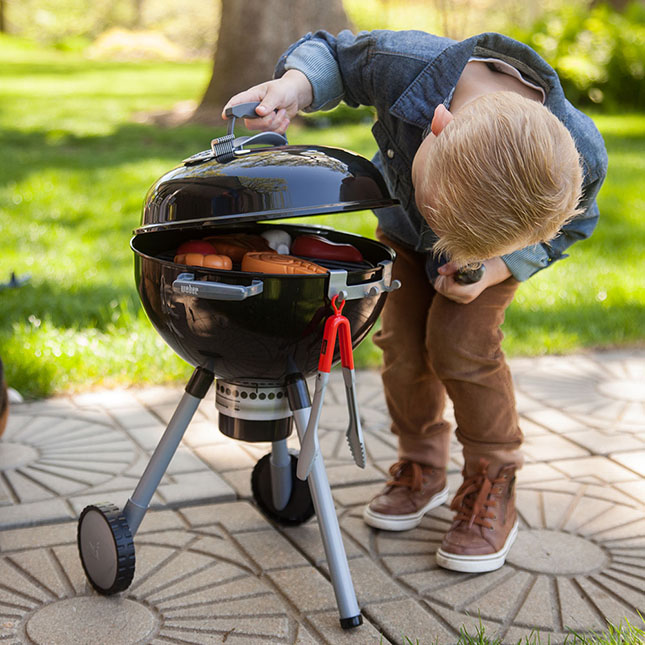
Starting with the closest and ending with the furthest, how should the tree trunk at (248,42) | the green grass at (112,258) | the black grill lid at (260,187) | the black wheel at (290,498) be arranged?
→ the black grill lid at (260,187) → the black wheel at (290,498) → the green grass at (112,258) → the tree trunk at (248,42)

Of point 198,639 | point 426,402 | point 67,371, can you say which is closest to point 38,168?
point 67,371

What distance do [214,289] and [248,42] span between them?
291 inches

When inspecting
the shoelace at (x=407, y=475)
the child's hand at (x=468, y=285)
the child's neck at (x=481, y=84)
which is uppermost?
the child's neck at (x=481, y=84)

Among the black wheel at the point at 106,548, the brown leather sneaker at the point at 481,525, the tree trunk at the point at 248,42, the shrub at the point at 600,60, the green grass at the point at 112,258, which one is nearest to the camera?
the black wheel at the point at 106,548

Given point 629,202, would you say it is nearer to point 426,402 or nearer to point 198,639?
point 426,402

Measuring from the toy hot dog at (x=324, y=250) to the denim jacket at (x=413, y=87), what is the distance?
184 mm

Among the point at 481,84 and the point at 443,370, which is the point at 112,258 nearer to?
the point at 443,370

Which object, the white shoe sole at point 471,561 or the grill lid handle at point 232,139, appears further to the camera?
the white shoe sole at point 471,561

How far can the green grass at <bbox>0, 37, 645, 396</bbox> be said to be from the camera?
336 cm

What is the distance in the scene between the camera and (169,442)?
6.41ft

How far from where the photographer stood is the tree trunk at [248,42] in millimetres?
8523

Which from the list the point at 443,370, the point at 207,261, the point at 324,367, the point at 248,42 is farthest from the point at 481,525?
the point at 248,42

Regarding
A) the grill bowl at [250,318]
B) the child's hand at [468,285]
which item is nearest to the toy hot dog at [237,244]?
the grill bowl at [250,318]

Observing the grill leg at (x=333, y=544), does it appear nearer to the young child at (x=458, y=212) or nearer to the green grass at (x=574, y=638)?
the green grass at (x=574, y=638)
